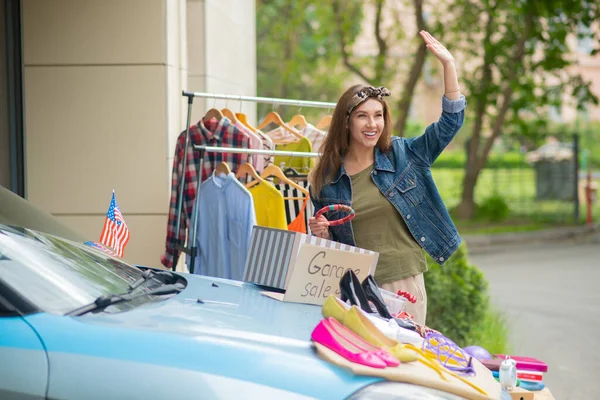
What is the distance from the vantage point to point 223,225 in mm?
5801

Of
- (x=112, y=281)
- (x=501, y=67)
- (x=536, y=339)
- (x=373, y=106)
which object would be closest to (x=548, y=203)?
(x=501, y=67)

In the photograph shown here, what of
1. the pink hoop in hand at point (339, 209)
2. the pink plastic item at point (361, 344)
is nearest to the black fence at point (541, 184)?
the pink hoop in hand at point (339, 209)

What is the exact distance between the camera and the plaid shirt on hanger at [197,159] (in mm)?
6141

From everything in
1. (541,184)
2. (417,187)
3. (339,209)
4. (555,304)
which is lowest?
(555,304)

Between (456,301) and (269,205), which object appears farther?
(456,301)

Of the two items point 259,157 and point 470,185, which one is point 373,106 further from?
point 470,185

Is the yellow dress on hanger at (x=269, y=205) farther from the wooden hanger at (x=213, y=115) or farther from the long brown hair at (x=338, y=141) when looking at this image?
the long brown hair at (x=338, y=141)

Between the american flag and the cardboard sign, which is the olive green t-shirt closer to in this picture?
the cardboard sign

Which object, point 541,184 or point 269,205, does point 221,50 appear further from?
point 541,184

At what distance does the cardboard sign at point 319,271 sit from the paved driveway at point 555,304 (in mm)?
3214

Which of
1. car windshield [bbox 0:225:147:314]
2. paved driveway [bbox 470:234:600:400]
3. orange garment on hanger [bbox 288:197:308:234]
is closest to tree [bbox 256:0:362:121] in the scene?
paved driveway [bbox 470:234:600:400]

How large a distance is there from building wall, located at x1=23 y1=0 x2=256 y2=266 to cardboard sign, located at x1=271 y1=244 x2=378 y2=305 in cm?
316

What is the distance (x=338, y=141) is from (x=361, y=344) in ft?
5.99

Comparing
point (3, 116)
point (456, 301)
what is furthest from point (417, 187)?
point (3, 116)
